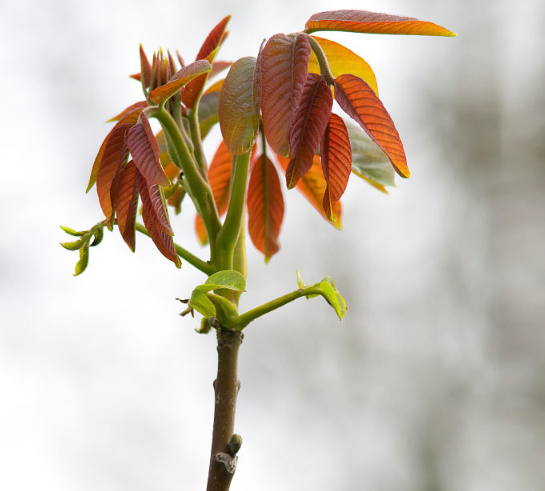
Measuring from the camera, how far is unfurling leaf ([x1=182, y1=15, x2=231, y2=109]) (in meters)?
0.51

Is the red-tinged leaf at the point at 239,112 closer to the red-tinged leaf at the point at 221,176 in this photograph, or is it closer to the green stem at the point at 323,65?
the green stem at the point at 323,65

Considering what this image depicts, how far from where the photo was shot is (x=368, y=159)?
1.85ft

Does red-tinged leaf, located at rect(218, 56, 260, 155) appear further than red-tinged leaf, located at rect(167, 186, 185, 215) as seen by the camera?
No

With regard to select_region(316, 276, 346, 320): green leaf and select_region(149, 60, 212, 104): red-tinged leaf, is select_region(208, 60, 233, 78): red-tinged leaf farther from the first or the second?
select_region(316, 276, 346, 320): green leaf

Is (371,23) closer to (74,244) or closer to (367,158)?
(367,158)

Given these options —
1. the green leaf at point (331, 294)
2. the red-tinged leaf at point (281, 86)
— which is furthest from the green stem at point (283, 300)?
the red-tinged leaf at point (281, 86)

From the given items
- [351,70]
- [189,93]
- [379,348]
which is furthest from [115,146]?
[379,348]

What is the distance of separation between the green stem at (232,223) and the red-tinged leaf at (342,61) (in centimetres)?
11

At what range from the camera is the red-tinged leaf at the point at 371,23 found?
420 millimetres

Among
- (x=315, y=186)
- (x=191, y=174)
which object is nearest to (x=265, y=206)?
(x=315, y=186)

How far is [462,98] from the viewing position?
3.73m

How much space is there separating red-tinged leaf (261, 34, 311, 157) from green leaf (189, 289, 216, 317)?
12 centimetres

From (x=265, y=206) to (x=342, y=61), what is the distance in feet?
0.69

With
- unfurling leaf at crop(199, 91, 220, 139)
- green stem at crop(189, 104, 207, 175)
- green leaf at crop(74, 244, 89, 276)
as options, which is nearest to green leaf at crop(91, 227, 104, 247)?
green leaf at crop(74, 244, 89, 276)
